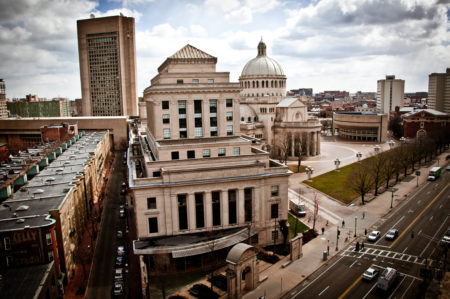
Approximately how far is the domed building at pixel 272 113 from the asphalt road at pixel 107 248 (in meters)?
56.1

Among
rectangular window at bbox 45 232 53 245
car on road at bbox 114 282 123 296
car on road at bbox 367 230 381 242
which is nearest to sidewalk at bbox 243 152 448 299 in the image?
car on road at bbox 367 230 381 242

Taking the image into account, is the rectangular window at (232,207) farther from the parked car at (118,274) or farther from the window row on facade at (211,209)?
the parked car at (118,274)

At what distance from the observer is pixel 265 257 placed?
50.1 meters

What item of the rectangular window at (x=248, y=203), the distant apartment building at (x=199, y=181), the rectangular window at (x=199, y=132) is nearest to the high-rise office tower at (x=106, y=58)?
the distant apartment building at (x=199, y=181)

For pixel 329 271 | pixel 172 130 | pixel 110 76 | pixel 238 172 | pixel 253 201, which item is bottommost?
pixel 329 271

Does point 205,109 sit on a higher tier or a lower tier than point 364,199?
higher

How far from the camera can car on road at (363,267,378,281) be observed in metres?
43.0

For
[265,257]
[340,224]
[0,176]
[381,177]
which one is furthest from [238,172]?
[381,177]

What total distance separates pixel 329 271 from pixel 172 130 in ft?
111

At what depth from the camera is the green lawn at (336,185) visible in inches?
3056

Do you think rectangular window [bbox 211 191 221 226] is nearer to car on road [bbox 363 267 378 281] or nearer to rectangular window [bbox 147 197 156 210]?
rectangular window [bbox 147 197 156 210]

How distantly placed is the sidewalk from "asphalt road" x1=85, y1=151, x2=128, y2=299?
19.2 meters

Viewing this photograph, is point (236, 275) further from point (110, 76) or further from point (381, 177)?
point (110, 76)

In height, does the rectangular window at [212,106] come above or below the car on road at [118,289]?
above
